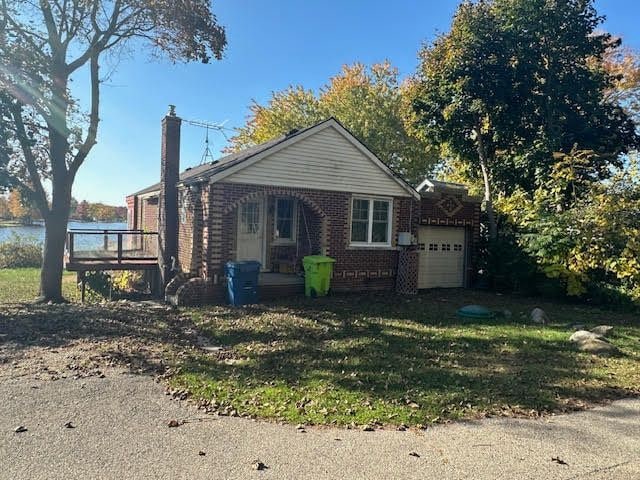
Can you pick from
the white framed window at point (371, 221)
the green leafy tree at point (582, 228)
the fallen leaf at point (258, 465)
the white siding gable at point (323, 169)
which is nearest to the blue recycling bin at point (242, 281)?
the white siding gable at point (323, 169)

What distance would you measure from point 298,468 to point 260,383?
82.3 inches

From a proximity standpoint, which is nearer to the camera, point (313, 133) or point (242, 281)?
point (242, 281)

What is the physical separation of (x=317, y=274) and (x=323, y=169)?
9.58ft

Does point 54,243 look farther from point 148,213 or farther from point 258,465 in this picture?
point 258,465

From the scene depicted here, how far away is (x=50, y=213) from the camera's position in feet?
41.9

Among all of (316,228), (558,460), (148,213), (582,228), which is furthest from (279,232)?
(558,460)

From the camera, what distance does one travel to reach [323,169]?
42.5 ft

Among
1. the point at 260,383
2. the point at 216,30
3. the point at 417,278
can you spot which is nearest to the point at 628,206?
the point at 417,278

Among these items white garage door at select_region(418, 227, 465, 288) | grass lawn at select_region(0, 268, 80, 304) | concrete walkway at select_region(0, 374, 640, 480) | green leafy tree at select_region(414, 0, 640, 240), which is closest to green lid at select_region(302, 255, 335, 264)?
white garage door at select_region(418, 227, 465, 288)

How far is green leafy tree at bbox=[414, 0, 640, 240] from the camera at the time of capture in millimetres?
14977

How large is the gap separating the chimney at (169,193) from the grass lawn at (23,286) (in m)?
3.90

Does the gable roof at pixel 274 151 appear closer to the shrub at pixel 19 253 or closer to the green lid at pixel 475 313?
the green lid at pixel 475 313

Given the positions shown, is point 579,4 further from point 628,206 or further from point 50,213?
point 50,213

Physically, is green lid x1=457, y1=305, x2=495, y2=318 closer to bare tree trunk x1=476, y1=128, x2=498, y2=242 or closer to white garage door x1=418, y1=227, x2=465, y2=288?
white garage door x1=418, y1=227, x2=465, y2=288
